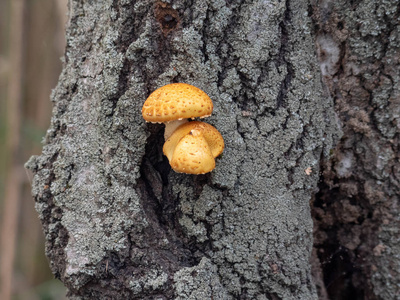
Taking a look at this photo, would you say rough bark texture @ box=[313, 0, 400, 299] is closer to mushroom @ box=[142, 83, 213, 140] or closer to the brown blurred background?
mushroom @ box=[142, 83, 213, 140]

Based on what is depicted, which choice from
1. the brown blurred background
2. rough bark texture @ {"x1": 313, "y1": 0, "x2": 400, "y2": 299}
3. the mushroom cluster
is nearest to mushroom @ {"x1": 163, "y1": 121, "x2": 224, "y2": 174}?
the mushroom cluster

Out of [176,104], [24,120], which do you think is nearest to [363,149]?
[176,104]

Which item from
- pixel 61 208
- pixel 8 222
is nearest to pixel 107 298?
pixel 61 208

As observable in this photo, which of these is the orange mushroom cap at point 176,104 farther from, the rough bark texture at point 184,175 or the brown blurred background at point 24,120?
the brown blurred background at point 24,120

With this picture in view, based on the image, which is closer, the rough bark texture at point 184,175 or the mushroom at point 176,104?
the mushroom at point 176,104

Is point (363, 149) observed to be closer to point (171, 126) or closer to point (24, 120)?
point (171, 126)

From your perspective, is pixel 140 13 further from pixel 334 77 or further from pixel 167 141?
pixel 334 77

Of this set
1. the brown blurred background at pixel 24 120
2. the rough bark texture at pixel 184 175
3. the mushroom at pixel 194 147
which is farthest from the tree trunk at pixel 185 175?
the brown blurred background at pixel 24 120
